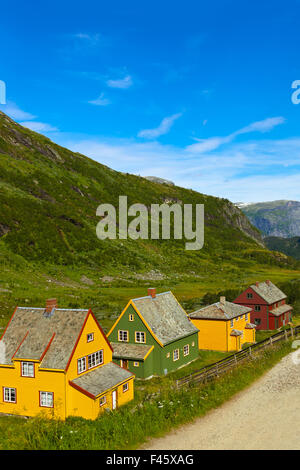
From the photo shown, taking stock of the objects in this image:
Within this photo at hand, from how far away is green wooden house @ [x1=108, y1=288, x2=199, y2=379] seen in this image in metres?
40.1

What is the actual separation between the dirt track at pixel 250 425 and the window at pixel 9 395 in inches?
566

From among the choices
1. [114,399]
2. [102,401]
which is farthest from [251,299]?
[102,401]

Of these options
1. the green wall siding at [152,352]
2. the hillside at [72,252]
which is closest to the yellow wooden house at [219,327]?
the green wall siding at [152,352]

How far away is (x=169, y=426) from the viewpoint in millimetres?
22359

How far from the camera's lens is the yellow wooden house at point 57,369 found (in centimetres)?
2862

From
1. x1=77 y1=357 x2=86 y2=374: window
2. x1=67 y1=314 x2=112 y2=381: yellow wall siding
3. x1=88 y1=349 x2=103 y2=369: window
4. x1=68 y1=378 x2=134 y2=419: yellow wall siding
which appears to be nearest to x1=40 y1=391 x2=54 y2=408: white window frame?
x1=68 y1=378 x2=134 y2=419: yellow wall siding

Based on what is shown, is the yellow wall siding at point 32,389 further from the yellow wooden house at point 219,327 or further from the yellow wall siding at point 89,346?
the yellow wooden house at point 219,327

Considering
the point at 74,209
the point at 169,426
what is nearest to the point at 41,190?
the point at 74,209

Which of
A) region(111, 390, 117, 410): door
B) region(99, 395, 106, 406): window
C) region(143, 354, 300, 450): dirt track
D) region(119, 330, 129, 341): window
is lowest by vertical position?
region(111, 390, 117, 410): door

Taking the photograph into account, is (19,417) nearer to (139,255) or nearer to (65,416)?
(65,416)

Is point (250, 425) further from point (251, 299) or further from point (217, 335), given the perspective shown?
point (251, 299)

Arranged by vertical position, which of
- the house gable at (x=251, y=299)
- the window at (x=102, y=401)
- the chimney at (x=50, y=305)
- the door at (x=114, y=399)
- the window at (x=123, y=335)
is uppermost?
the chimney at (x=50, y=305)

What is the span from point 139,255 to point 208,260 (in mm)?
36833

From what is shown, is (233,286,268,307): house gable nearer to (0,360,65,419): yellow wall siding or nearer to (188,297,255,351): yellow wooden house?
(188,297,255,351): yellow wooden house
